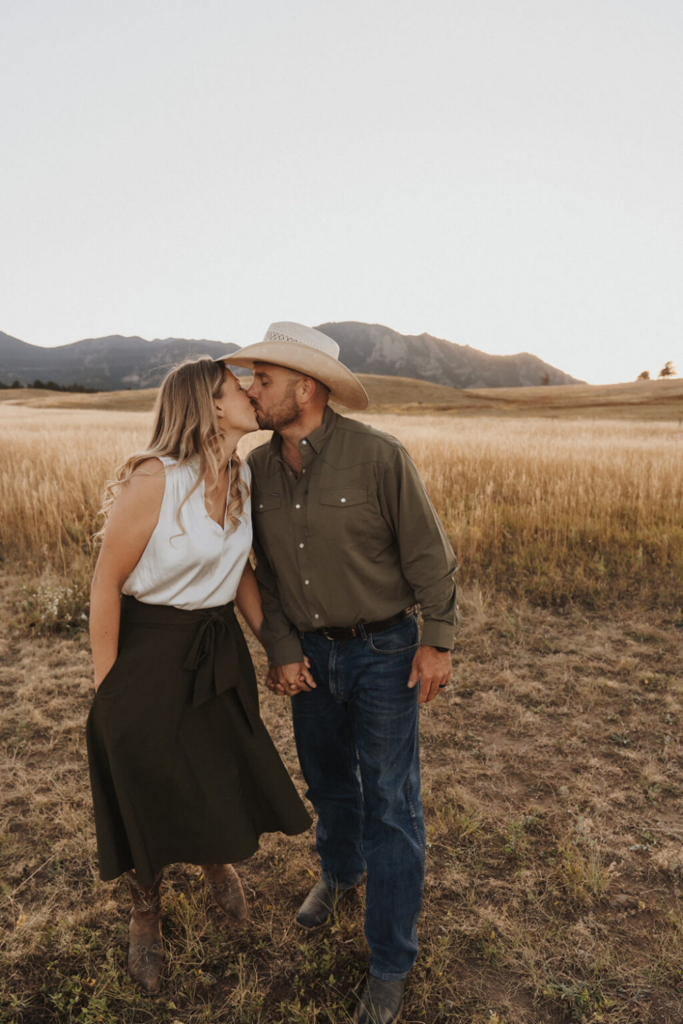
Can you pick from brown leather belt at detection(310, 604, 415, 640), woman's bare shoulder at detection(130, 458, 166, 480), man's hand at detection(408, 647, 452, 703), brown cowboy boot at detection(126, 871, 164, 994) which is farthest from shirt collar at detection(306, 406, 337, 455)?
brown cowboy boot at detection(126, 871, 164, 994)

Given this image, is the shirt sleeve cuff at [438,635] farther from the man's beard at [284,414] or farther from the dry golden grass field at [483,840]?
the dry golden grass field at [483,840]

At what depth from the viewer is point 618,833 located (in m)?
3.05

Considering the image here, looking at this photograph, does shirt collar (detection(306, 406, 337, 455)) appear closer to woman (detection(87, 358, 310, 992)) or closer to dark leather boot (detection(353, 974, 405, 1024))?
woman (detection(87, 358, 310, 992))

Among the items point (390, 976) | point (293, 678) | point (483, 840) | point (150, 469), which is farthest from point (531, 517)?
point (150, 469)

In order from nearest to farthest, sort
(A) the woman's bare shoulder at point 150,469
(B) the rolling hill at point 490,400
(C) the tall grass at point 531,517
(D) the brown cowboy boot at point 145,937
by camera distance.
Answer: (A) the woman's bare shoulder at point 150,469, (D) the brown cowboy boot at point 145,937, (C) the tall grass at point 531,517, (B) the rolling hill at point 490,400

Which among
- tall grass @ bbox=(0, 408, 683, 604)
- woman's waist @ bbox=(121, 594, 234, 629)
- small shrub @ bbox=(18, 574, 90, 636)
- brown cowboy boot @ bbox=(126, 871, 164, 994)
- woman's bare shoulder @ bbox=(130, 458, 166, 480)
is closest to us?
woman's bare shoulder @ bbox=(130, 458, 166, 480)

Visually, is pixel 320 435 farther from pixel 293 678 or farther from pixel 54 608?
pixel 54 608

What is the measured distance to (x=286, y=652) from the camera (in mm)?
2324

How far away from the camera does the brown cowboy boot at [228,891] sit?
252 cm

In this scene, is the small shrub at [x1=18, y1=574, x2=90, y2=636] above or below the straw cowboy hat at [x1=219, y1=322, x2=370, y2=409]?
below

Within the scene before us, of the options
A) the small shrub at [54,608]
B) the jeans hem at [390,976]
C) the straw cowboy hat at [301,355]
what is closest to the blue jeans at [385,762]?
the jeans hem at [390,976]

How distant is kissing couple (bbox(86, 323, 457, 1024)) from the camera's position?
2.10 meters

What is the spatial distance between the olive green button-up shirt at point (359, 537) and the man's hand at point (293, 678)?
0.18 m

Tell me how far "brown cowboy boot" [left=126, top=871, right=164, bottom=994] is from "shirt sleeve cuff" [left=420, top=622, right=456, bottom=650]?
1371mm
